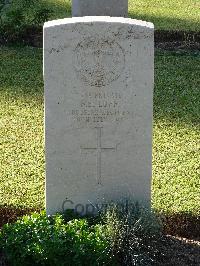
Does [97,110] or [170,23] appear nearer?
[97,110]

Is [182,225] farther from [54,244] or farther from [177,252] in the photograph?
[54,244]

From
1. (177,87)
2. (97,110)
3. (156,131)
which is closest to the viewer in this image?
(97,110)

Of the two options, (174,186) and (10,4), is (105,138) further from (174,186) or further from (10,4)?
(10,4)

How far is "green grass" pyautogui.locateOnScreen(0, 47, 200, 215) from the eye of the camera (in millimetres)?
6395

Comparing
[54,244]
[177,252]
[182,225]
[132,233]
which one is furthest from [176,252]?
[54,244]

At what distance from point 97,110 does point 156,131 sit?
2583 millimetres

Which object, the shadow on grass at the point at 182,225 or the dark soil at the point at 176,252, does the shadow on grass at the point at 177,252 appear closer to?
the dark soil at the point at 176,252

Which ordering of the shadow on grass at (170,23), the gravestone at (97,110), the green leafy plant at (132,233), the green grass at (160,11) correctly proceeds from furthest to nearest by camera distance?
the green grass at (160,11), the shadow on grass at (170,23), the gravestone at (97,110), the green leafy plant at (132,233)

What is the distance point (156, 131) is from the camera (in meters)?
7.86

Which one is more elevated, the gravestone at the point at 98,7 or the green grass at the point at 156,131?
the gravestone at the point at 98,7

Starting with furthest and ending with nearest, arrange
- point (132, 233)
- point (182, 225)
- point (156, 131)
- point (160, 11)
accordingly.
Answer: point (160, 11) < point (156, 131) < point (182, 225) < point (132, 233)

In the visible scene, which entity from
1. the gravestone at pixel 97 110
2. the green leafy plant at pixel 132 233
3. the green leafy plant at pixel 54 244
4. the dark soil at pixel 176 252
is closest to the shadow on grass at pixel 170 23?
the gravestone at pixel 97 110

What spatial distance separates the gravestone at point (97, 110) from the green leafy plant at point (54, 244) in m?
0.51

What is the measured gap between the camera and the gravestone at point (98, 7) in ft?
34.4
